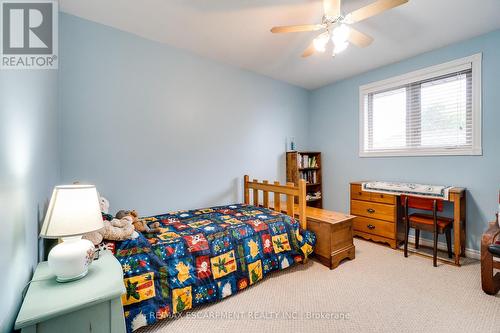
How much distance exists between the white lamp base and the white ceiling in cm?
199

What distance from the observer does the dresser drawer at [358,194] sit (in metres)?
3.05

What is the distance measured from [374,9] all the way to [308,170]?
2.68 m

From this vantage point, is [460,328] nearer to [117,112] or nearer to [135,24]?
[117,112]

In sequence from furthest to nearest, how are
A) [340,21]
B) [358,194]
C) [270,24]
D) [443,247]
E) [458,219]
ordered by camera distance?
1. [358,194]
2. [443,247]
3. [458,219]
4. [270,24]
5. [340,21]

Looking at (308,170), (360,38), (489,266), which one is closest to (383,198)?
(489,266)

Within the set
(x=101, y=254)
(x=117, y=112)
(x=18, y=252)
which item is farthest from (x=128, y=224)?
(x=117, y=112)

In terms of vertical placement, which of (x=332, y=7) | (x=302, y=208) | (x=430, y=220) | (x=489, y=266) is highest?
(x=332, y=7)

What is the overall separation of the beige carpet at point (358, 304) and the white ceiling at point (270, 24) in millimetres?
2466

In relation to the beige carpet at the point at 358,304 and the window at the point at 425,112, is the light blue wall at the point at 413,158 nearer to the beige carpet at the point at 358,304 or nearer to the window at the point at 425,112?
the window at the point at 425,112

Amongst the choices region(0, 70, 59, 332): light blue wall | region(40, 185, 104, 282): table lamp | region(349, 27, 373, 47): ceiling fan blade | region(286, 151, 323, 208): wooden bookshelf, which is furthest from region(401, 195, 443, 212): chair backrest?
region(0, 70, 59, 332): light blue wall

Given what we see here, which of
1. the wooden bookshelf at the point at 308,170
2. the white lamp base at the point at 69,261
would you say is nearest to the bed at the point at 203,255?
the white lamp base at the point at 69,261

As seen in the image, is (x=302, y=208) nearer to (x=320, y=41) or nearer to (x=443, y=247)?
(x=320, y=41)

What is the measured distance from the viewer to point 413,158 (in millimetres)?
3006

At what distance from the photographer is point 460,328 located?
151cm
